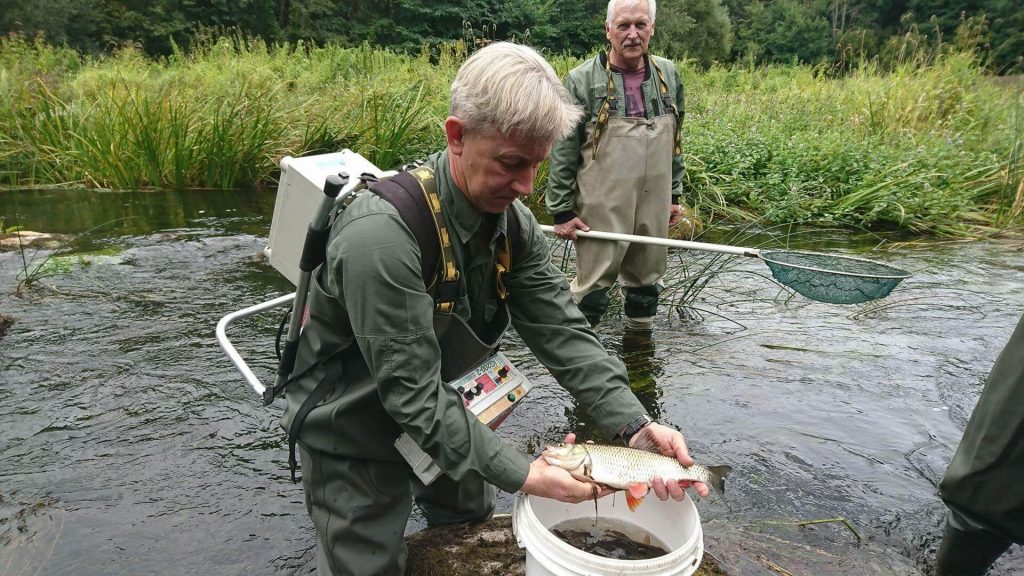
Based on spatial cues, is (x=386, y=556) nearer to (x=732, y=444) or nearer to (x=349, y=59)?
(x=732, y=444)

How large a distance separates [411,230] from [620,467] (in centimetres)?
94

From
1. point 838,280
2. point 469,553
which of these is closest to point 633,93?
point 838,280

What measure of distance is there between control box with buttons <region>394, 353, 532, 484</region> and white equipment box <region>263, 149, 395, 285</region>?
82 centimetres

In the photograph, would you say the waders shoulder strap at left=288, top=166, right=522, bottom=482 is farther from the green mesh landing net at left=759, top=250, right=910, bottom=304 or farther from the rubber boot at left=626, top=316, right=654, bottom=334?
the rubber boot at left=626, top=316, right=654, bottom=334

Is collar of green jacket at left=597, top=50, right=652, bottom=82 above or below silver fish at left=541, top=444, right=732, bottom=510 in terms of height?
above

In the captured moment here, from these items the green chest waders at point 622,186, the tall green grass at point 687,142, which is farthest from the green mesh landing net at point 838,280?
the tall green grass at point 687,142

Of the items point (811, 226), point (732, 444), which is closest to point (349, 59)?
point (811, 226)

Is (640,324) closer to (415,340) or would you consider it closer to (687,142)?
(415,340)

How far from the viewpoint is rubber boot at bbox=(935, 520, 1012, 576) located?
2.62m

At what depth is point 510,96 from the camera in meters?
1.98

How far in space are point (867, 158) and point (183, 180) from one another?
347 inches

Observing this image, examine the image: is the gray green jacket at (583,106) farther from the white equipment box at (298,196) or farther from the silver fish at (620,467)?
the silver fish at (620,467)

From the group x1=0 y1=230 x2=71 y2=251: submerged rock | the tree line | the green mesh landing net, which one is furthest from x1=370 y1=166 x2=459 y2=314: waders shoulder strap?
the tree line

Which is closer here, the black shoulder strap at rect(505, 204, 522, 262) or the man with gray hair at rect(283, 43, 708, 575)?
the man with gray hair at rect(283, 43, 708, 575)
